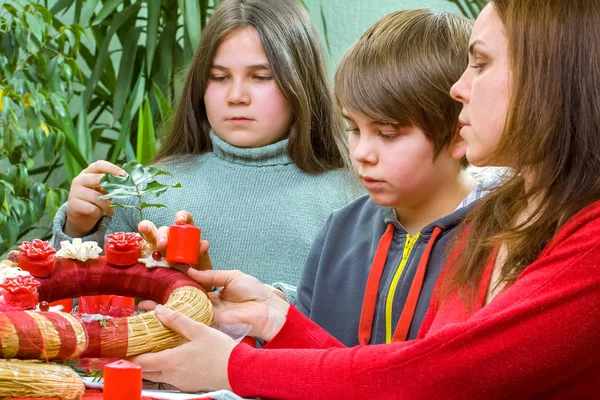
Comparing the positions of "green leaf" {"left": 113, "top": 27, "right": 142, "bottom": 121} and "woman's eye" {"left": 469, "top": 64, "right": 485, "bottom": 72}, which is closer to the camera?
"woman's eye" {"left": 469, "top": 64, "right": 485, "bottom": 72}

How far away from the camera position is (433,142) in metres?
1.33

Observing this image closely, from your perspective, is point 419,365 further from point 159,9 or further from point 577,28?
point 159,9

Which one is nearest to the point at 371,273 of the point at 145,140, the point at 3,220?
the point at 145,140

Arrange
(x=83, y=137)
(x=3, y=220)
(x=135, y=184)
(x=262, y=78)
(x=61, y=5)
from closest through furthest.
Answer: (x=135, y=184) → (x=262, y=78) → (x=3, y=220) → (x=83, y=137) → (x=61, y=5)

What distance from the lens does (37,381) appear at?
0.81 meters

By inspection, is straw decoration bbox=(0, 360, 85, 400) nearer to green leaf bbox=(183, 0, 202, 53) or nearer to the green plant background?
the green plant background

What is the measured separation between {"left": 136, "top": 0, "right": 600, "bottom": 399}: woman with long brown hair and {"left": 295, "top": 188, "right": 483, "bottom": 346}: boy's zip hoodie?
0.60ft

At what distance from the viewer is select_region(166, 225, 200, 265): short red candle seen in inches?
43.8

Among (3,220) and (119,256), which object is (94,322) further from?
(3,220)

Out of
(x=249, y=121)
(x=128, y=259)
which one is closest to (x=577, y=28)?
(x=128, y=259)

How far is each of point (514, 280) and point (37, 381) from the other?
528 millimetres

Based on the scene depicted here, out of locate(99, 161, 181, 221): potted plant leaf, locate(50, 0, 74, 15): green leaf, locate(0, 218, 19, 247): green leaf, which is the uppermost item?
locate(50, 0, 74, 15): green leaf

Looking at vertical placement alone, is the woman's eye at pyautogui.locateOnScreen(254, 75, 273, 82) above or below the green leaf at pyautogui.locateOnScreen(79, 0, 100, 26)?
below

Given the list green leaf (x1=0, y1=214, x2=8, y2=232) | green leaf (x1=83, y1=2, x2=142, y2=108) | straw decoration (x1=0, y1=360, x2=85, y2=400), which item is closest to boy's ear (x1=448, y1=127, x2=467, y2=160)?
straw decoration (x1=0, y1=360, x2=85, y2=400)
